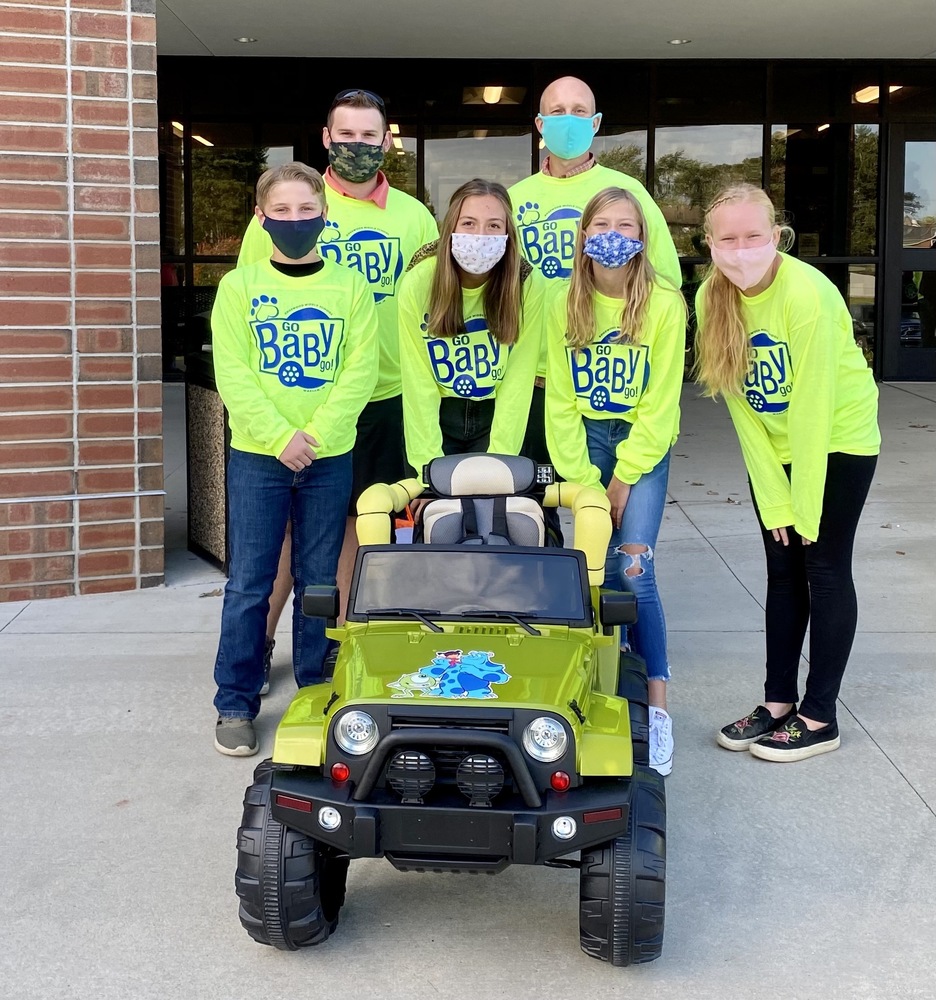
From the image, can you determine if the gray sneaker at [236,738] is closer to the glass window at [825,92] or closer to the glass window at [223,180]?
the glass window at [223,180]

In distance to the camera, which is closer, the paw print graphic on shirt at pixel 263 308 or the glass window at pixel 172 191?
the paw print graphic on shirt at pixel 263 308

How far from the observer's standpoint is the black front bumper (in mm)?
3078

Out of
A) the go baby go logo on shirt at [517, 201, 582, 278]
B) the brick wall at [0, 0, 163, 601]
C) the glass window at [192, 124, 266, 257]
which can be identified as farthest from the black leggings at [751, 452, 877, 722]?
the glass window at [192, 124, 266, 257]

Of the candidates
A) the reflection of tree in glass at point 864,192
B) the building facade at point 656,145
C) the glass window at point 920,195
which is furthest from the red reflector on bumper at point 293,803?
the glass window at point 920,195

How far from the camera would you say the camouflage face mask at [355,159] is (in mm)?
5074

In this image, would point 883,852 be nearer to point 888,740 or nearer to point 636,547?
point 888,740

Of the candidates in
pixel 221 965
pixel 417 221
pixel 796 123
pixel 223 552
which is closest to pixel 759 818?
pixel 221 965

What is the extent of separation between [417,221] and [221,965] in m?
3.18

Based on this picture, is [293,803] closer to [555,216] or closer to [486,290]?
[486,290]

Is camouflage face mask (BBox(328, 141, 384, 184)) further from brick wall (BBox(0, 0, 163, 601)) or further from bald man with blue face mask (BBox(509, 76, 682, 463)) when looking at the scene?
brick wall (BBox(0, 0, 163, 601))

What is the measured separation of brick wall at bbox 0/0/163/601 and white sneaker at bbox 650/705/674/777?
11.1ft

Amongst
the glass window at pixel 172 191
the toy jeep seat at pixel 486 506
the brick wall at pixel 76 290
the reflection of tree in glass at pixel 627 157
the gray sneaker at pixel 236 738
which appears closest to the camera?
the toy jeep seat at pixel 486 506

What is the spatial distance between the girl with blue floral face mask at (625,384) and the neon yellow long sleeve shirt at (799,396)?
24 centimetres

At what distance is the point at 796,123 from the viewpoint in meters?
16.0
